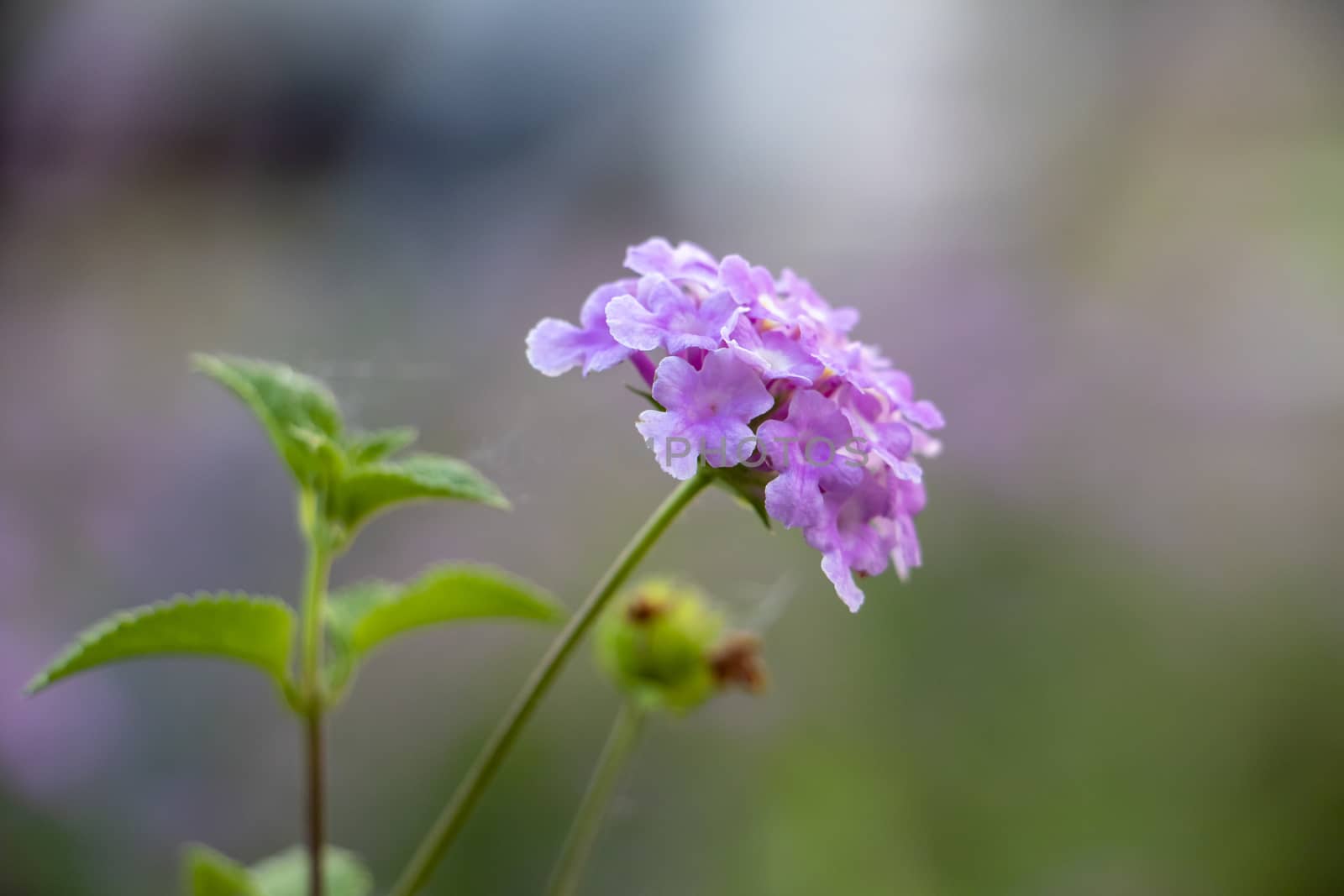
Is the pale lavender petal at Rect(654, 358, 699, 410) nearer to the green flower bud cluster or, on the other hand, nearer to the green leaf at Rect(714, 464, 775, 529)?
the green leaf at Rect(714, 464, 775, 529)

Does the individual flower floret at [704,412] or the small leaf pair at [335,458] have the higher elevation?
the individual flower floret at [704,412]

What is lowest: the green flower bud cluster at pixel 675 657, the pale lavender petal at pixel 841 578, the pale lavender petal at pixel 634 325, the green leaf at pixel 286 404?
the green flower bud cluster at pixel 675 657

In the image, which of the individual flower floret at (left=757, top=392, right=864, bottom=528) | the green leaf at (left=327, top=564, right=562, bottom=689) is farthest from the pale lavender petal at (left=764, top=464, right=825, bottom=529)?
the green leaf at (left=327, top=564, right=562, bottom=689)

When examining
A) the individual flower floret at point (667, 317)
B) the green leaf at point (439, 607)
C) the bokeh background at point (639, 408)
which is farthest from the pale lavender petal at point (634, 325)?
the bokeh background at point (639, 408)

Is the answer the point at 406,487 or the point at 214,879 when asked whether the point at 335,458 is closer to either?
the point at 406,487

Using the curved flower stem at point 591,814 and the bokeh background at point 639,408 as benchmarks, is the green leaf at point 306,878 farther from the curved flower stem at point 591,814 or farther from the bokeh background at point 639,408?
the bokeh background at point 639,408

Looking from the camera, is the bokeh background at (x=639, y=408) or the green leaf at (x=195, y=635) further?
the bokeh background at (x=639, y=408)

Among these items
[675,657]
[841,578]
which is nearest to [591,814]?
[675,657]
